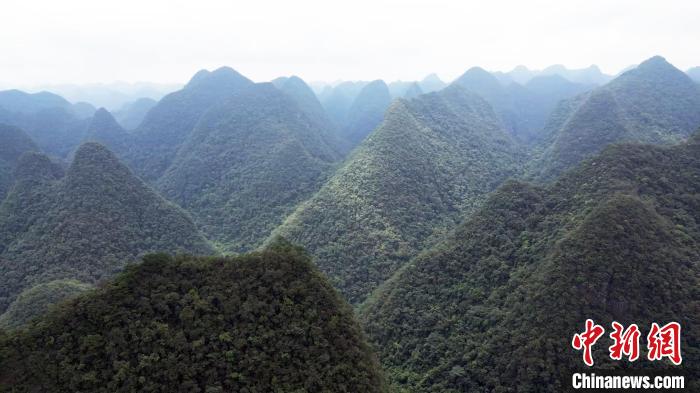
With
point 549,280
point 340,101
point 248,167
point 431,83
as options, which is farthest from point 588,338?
point 431,83

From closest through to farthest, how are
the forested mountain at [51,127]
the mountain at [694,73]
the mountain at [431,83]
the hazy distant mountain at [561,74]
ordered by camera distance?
the forested mountain at [51,127]
the mountain at [694,73]
the hazy distant mountain at [561,74]
the mountain at [431,83]

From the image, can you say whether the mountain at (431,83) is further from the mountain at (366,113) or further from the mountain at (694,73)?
the mountain at (694,73)

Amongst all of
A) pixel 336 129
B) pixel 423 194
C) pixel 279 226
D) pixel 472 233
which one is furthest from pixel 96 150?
pixel 336 129

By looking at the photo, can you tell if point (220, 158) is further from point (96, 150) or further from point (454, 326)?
point (454, 326)

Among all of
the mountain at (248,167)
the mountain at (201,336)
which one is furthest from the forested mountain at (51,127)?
the mountain at (201,336)

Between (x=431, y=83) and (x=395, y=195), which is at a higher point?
(x=431, y=83)

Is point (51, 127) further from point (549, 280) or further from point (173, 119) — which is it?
point (549, 280)
